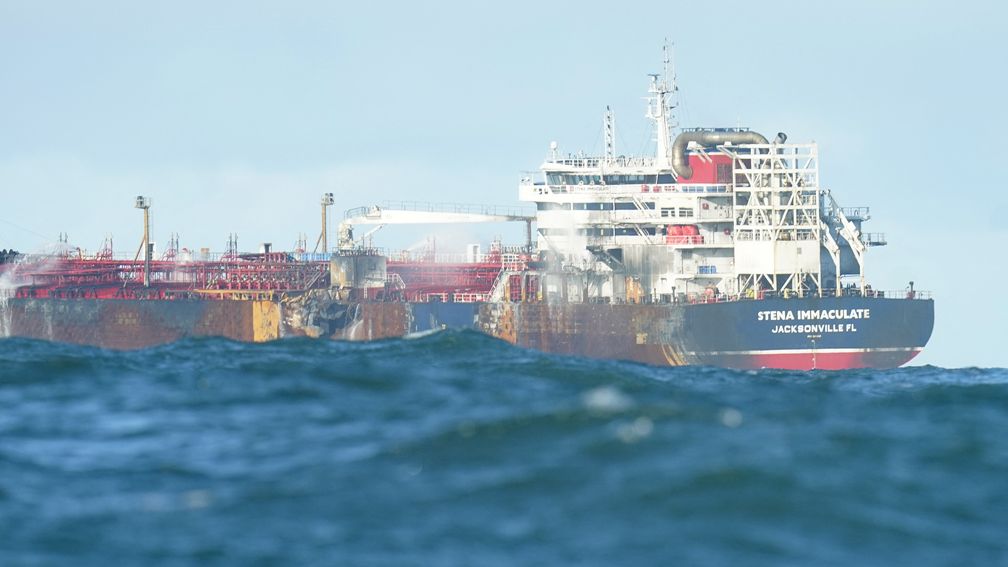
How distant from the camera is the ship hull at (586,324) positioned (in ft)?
247

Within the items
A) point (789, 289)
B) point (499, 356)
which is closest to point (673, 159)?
point (789, 289)

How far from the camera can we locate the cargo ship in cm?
7612

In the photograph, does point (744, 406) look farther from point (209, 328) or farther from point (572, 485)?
point (209, 328)

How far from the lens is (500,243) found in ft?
316

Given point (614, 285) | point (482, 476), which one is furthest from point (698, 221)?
point (482, 476)

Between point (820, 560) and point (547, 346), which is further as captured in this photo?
point (547, 346)

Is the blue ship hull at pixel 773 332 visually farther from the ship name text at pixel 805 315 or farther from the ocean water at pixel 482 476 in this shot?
the ocean water at pixel 482 476

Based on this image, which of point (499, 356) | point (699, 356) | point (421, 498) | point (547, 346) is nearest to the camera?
point (421, 498)

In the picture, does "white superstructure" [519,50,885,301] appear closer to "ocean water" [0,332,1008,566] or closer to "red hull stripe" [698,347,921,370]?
"red hull stripe" [698,347,921,370]

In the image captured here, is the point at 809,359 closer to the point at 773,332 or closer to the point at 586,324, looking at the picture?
the point at 773,332

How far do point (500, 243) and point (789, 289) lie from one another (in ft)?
77.7

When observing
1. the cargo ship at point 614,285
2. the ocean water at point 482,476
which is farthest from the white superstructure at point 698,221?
the ocean water at point 482,476

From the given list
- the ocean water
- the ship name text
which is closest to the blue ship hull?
the ship name text

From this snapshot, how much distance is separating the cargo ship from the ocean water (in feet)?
164
